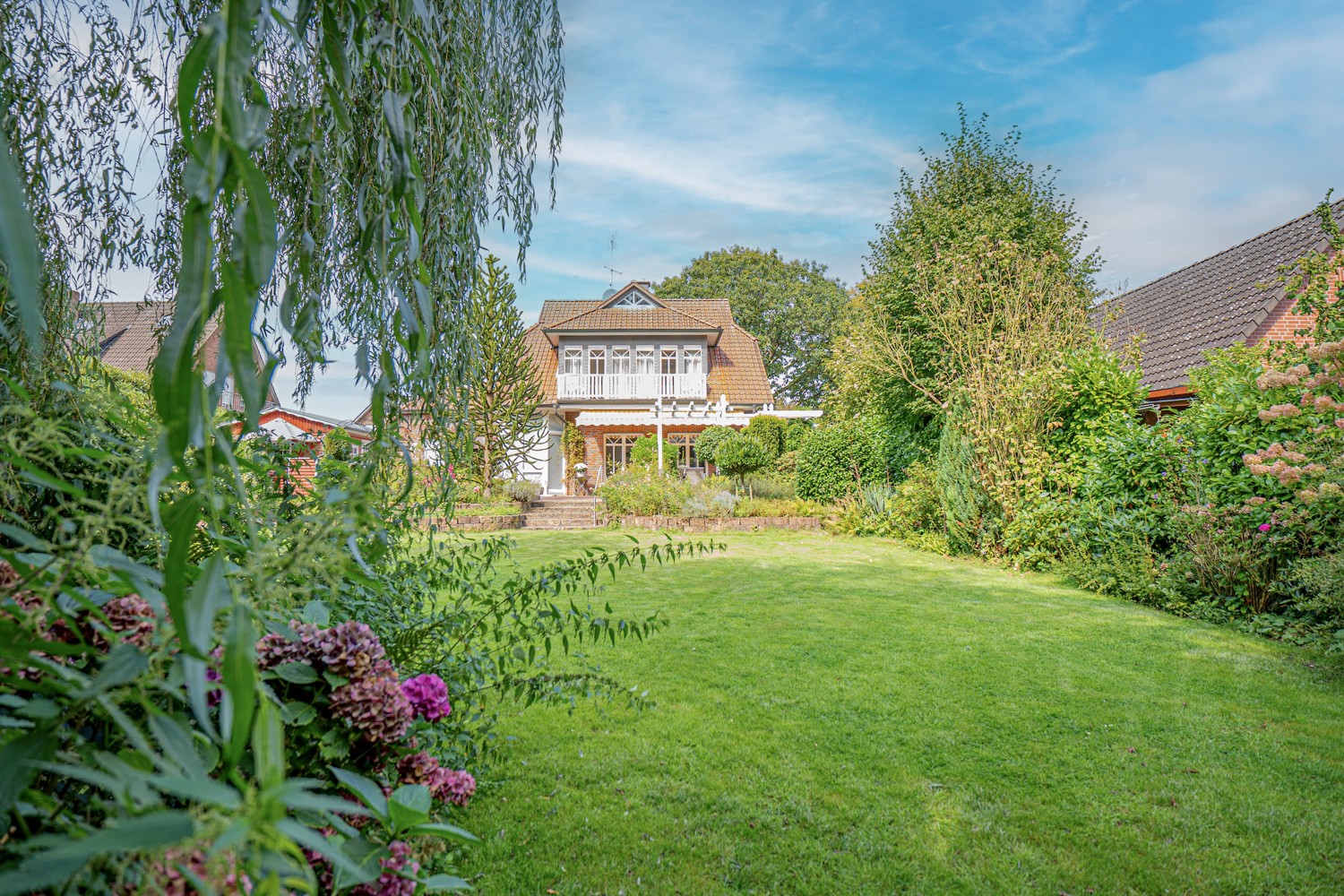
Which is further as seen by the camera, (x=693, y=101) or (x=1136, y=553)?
(x=1136, y=553)

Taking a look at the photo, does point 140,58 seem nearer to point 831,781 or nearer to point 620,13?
point 620,13

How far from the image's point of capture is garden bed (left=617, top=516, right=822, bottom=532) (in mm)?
13016

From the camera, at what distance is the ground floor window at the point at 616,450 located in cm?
2202

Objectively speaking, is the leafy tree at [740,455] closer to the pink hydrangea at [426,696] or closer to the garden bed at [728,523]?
the garden bed at [728,523]

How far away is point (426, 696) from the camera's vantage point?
1.58 meters

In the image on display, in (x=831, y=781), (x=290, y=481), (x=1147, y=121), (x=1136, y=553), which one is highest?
(x=1147, y=121)

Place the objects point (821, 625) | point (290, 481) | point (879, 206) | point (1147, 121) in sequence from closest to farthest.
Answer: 1. point (290, 481)
2. point (821, 625)
3. point (1147, 121)
4. point (879, 206)

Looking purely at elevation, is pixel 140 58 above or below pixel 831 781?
above

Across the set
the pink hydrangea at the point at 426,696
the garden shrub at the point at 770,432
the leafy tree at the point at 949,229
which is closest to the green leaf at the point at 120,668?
the pink hydrangea at the point at 426,696

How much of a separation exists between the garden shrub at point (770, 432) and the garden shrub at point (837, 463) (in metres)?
2.46

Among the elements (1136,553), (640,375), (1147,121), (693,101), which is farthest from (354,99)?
(640,375)

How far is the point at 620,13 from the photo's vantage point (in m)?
3.46

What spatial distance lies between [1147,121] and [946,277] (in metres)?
3.35

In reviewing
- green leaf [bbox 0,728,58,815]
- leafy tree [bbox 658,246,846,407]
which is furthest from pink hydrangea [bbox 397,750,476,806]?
leafy tree [bbox 658,246,846,407]
